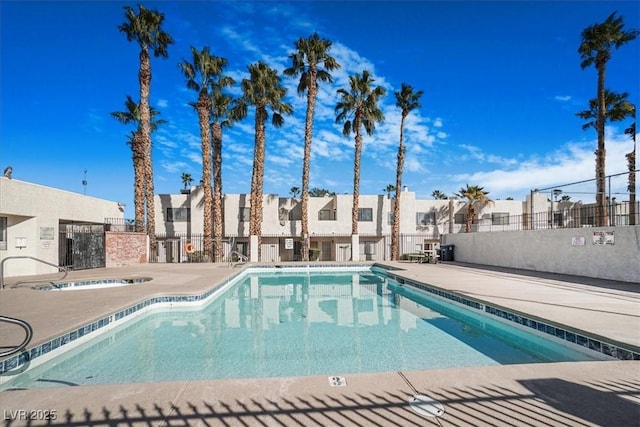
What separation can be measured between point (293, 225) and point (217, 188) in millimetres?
6623

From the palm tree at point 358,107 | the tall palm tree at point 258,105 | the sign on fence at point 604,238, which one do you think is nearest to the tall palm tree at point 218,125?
the tall palm tree at point 258,105

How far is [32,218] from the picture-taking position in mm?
14367

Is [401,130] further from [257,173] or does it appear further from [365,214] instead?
[257,173]

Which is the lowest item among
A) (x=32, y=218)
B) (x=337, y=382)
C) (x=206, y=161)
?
(x=337, y=382)

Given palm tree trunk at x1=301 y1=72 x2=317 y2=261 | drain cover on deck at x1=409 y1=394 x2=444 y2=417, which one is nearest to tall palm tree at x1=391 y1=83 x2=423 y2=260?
palm tree trunk at x1=301 y1=72 x2=317 y2=261

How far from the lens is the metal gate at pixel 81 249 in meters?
16.2

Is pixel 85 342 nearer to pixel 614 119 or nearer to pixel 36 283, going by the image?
pixel 36 283

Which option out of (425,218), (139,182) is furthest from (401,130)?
(139,182)

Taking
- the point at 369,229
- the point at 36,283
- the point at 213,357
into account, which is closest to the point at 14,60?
the point at 36,283

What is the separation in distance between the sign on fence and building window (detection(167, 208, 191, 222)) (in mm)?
25469

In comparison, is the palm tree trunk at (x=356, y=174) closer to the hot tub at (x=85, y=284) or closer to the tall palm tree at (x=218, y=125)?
the tall palm tree at (x=218, y=125)

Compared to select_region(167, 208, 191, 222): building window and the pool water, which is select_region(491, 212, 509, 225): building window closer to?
the pool water

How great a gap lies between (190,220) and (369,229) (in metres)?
14.7

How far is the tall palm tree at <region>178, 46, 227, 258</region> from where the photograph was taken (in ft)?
71.7
